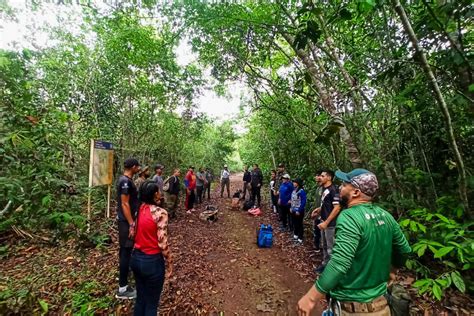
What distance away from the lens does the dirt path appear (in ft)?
12.4

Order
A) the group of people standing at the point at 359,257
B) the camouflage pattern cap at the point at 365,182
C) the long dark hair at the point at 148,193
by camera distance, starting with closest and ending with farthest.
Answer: the group of people standing at the point at 359,257 < the camouflage pattern cap at the point at 365,182 < the long dark hair at the point at 148,193

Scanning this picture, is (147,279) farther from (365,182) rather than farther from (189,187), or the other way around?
(189,187)

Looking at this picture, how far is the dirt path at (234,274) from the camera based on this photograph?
379 cm

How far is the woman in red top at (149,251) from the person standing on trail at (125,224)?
86 centimetres

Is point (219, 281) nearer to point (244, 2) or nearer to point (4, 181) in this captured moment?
point (4, 181)

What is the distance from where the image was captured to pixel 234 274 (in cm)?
483

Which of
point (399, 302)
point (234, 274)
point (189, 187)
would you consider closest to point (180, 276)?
point (234, 274)

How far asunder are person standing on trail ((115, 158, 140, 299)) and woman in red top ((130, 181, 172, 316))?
0.86 meters

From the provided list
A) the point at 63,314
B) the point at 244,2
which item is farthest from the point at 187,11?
the point at 63,314

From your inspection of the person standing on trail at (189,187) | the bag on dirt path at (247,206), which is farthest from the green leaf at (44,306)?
the bag on dirt path at (247,206)

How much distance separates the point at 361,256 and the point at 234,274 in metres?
3.53

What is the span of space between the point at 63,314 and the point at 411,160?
6061 millimetres

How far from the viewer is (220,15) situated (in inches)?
208

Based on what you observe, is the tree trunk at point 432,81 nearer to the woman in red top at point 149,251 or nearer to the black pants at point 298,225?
the woman in red top at point 149,251
